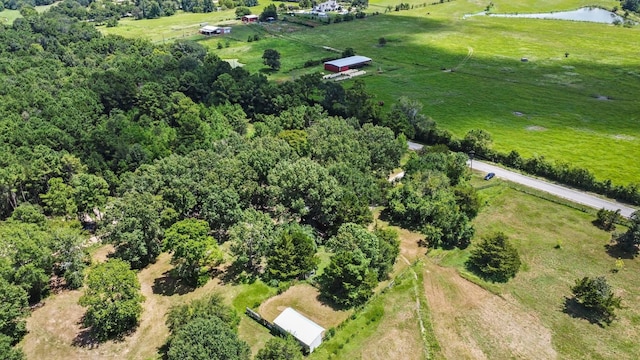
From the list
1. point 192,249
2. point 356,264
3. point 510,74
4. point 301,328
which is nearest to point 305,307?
point 301,328

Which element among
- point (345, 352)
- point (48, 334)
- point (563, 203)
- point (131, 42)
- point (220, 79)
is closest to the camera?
point (345, 352)

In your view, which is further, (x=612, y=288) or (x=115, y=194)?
(x=115, y=194)

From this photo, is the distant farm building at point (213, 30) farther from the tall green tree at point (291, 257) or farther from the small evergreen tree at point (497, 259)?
the small evergreen tree at point (497, 259)

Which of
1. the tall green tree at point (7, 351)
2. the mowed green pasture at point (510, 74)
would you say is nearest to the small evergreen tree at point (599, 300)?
the mowed green pasture at point (510, 74)

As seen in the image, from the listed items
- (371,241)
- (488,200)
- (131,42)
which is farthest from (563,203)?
(131,42)

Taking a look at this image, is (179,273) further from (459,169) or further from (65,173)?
(459,169)
